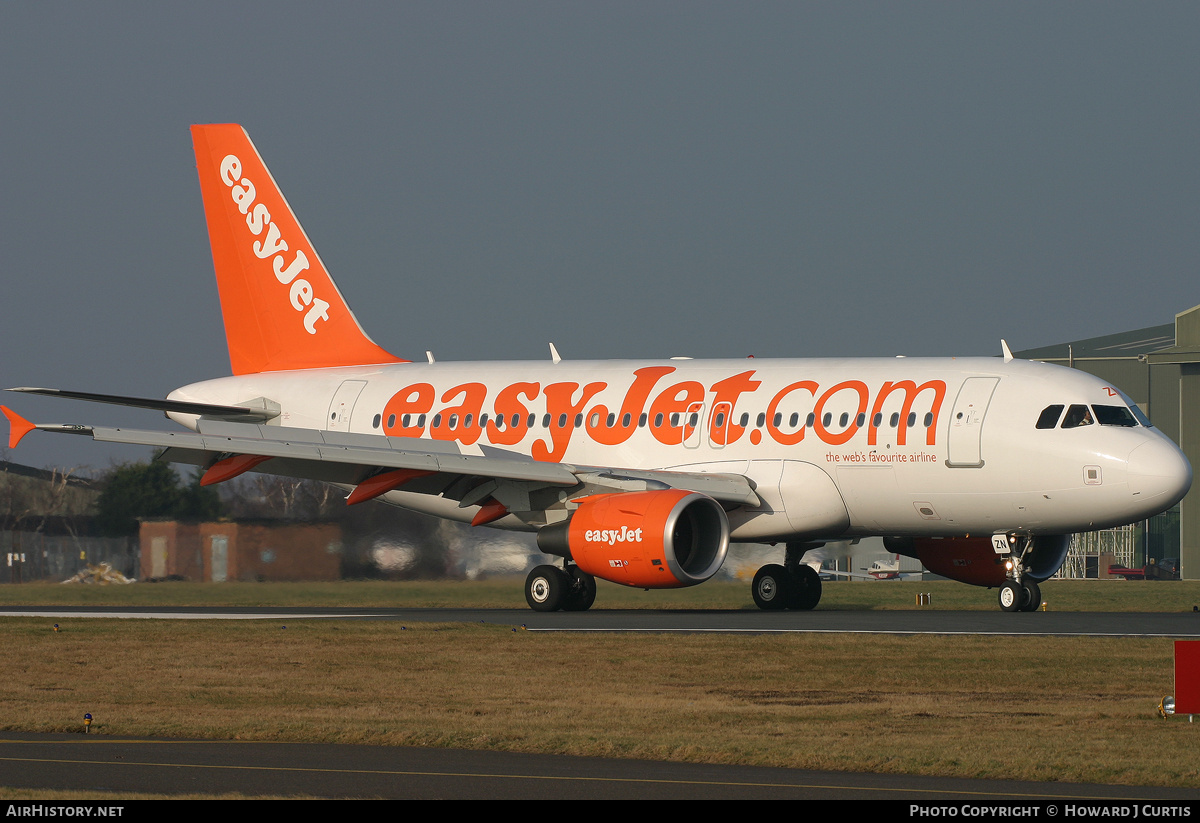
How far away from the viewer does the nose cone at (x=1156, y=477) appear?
24.9 meters

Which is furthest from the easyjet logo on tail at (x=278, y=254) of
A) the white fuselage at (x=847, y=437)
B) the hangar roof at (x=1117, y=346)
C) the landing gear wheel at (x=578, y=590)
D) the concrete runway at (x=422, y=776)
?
the hangar roof at (x=1117, y=346)

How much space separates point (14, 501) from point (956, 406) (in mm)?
20681

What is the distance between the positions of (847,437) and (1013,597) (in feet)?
12.1

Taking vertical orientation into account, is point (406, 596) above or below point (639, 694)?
above

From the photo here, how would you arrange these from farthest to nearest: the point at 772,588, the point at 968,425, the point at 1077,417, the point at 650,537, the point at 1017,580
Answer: the point at 772,588 < the point at 1017,580 < the point at 968,425 < the point at 1077,417 < the point at 650,537

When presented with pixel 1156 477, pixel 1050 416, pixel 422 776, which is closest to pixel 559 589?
pixel 1050 416

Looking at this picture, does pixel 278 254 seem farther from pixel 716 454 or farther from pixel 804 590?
pixel 804 590

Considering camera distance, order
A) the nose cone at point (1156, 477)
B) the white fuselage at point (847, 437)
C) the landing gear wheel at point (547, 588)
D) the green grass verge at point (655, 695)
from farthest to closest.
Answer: the landing gear wheel at point (547, 588)
the white fuselage at point (847, 437)
the nose cone at point (1156, 477)
the green grass verge at point (655, 695)

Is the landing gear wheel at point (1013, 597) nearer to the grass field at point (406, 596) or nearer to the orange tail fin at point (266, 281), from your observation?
the grass field at point (406, 596)

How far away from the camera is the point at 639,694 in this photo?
15.5 meters

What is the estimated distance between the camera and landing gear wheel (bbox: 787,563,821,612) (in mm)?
29719

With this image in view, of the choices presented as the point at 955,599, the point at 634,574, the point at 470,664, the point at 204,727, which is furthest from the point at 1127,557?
the point at 204,727

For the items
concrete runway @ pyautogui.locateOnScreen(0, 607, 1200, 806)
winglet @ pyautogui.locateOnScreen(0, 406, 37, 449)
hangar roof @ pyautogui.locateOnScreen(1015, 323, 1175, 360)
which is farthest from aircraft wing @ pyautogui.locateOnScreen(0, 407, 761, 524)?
hangar roof @ pyautogui.locateOnScreen(1015, 323, 1175, 360)

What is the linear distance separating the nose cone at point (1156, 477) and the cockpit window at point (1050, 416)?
1240mm
